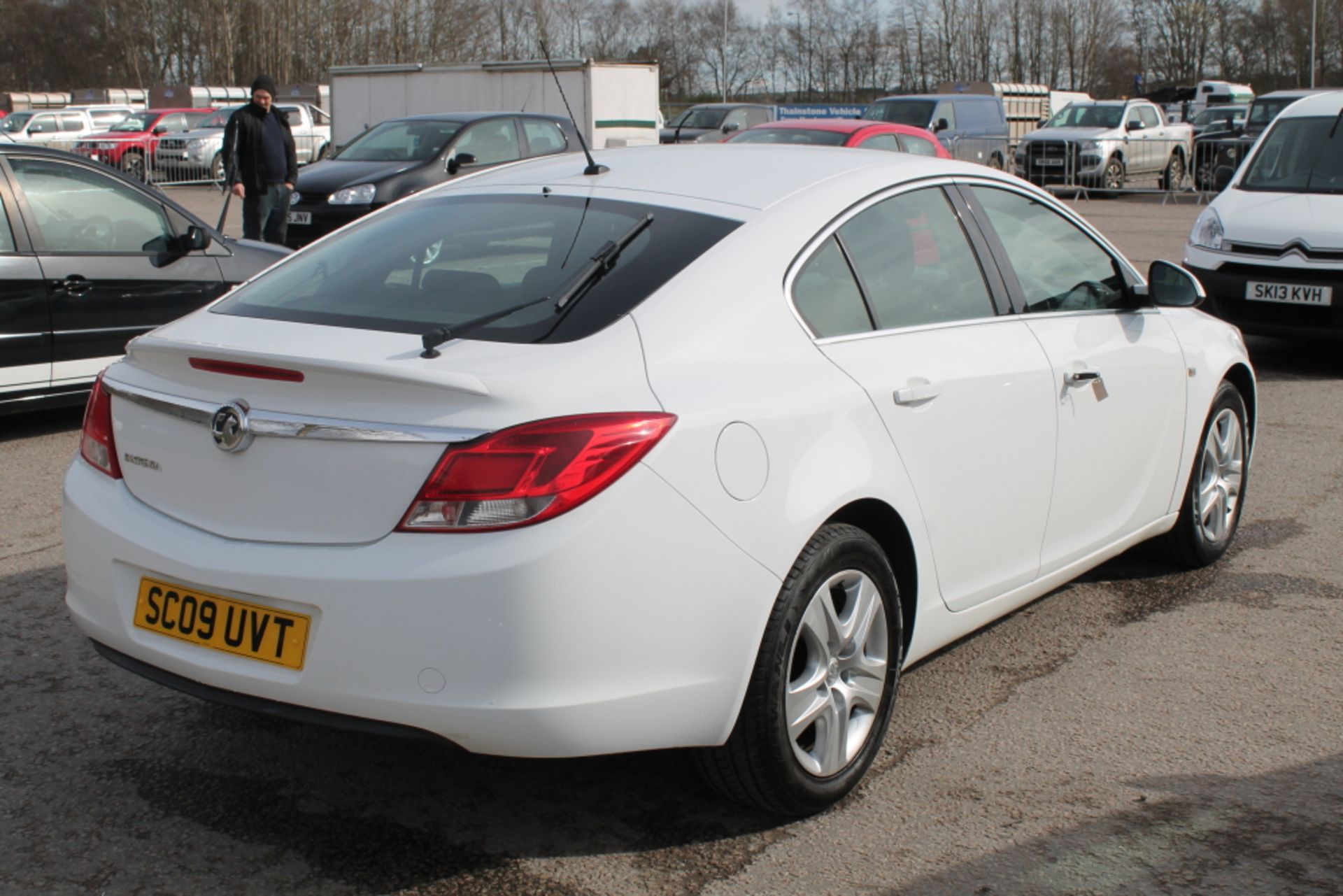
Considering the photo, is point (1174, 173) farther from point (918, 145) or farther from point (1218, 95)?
point (1218, 95)

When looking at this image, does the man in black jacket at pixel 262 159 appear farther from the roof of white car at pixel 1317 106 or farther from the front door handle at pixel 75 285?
the roof of white car at pixel 1317 106

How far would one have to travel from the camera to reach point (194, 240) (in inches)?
301

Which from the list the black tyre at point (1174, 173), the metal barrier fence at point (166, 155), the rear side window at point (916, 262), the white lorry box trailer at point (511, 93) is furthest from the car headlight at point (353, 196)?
the black tyre at point (1174, 173)

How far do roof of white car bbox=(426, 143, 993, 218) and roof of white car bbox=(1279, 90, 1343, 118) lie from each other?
761 centimetres

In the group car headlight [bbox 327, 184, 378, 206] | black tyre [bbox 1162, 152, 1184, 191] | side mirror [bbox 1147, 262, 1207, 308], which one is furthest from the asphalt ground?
black tyre [bbox 1162, 152, 1184, 191]

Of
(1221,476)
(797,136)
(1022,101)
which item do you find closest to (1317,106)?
(797,136)

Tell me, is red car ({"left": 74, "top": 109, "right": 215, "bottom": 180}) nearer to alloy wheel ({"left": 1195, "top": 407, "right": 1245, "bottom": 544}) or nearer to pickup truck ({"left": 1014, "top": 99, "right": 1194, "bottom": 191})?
pickup truck ({"left": 1014, "top": 99, "right": 1194, "bottom": 191})

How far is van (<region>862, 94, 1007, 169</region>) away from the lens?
82.9 feet

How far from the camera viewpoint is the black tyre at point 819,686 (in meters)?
3.00

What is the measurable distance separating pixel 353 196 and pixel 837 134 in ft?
17.0

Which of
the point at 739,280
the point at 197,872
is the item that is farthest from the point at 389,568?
the point at 739,280

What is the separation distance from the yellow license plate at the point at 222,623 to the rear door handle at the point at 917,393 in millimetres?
1490

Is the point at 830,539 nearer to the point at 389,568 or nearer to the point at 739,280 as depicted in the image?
the point at 739,280

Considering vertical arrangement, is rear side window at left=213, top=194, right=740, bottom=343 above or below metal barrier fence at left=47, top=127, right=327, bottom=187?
below
